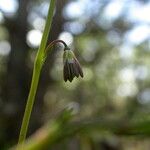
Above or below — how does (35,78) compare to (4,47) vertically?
below

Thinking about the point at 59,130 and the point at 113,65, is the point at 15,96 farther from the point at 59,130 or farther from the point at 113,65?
the point at 113,65

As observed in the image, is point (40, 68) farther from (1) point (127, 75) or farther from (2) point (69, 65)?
(1) point (127, 75)

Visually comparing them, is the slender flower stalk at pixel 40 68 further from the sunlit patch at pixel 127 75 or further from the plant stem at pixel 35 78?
the sunlit patch at pixel 127 75

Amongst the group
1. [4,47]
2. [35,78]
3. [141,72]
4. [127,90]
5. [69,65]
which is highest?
[127,90]

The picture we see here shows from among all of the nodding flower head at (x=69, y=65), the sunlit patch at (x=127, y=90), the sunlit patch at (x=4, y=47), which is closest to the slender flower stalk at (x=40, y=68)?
the nodding flower head at (x=69, y=65)

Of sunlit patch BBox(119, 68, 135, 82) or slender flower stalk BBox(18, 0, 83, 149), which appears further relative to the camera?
sunlit patch BBox(119, 68, 135, 82)

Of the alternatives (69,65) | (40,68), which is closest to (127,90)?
(69,65)

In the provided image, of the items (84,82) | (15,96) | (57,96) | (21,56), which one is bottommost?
(15,96)

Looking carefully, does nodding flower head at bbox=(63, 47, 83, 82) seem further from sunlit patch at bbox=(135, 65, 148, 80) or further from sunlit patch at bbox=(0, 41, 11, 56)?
sunlit patch at bbox=(135, 65, 148, 80)

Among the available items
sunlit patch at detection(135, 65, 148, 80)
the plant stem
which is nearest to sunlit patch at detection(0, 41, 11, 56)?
sunlit patch at detection(135, 65, 148, 80)

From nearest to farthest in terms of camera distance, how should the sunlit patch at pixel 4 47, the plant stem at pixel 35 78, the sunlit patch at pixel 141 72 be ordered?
the plant stem at pixel 35 78 < the sunlit patch at pixel 4 47 < the sunlit patch at pixel 141 72

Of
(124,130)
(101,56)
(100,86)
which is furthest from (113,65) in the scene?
(124,130)
